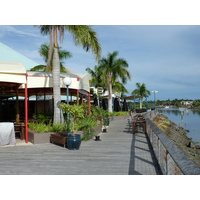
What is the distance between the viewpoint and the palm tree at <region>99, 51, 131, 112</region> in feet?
90.9

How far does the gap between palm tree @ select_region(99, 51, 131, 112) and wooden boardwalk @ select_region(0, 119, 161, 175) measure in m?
19.3

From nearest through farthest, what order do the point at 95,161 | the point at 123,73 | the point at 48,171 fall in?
the point at 48,171 → the point at 95,161 → the point at 123,73

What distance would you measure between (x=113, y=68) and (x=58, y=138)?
19.5 m

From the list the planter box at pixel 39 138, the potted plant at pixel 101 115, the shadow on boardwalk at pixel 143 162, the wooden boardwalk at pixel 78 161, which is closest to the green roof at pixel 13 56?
the potted plant at pixel 101 115

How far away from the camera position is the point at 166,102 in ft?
560

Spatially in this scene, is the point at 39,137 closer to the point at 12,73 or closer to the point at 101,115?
the point at 12,73

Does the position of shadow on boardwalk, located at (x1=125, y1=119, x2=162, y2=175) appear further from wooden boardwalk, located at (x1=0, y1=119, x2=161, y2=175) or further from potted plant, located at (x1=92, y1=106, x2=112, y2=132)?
potted plant, located at (x1=92, y1=106, x2=112, y2=132)

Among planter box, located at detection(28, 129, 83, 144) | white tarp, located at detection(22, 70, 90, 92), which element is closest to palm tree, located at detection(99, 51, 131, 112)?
white tarp, located at detection(22, 70, 90, 92)

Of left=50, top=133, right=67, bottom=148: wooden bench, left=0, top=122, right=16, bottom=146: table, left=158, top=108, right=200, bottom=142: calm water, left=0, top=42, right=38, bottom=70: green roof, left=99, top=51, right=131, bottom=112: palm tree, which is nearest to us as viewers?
left=50, top=133, right=67, bottom=148: wooden bench
